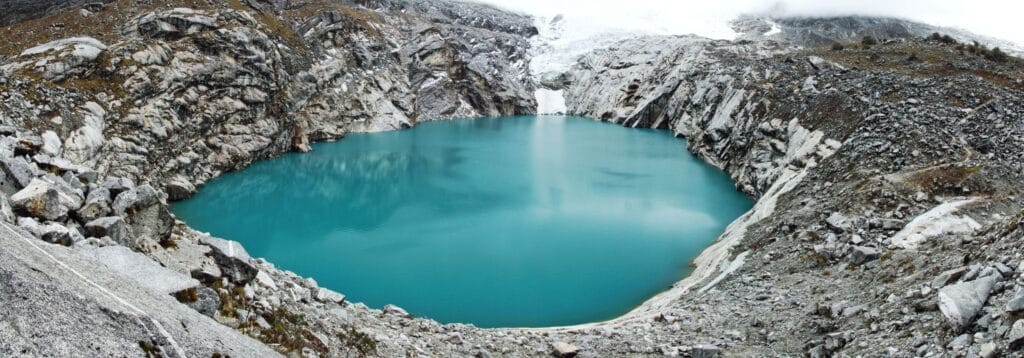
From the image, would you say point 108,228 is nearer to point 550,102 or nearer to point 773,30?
point 550,102

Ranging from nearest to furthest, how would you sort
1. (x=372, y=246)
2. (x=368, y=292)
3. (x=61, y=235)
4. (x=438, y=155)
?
(x=61, y=235) < (x=368, y=292) < (x=372, y=246) < (x=438, y=155)

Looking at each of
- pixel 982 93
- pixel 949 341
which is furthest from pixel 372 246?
pixel 982 93

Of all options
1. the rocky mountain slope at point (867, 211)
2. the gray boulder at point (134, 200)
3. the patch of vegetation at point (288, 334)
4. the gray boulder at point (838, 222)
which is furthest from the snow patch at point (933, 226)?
the gray boulder at point (134, 200)

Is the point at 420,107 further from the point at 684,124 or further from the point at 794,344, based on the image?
the point at 794,344

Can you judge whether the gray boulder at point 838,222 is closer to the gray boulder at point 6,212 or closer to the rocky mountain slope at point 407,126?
the rocky mountain slope at point 407,126

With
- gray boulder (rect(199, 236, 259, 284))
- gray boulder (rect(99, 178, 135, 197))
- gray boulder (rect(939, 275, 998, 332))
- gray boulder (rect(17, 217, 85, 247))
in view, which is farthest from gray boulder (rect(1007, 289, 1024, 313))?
gray boulder (rect(99, 178, 135, 197))

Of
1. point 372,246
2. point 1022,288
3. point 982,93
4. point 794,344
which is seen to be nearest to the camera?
point 1022,288

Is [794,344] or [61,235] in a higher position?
[61,235]
